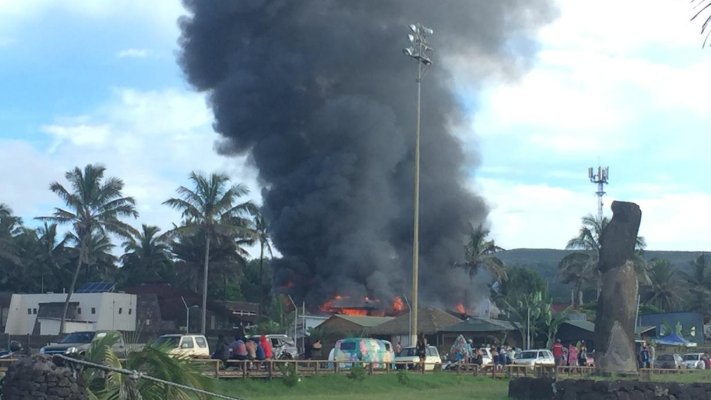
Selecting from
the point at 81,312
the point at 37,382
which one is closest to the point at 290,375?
the point at 37,382

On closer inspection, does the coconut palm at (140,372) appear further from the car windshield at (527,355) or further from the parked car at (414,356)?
the car windshield at (527,355)

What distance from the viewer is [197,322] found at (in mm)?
68312

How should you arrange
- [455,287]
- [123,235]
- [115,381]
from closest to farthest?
1. [115,381]
2. [123,235]
3. [455,287]

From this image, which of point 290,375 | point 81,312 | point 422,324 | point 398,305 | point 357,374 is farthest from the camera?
point 398,305

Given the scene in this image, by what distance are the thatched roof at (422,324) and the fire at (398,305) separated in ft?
43.7

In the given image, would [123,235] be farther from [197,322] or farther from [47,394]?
[47,394]

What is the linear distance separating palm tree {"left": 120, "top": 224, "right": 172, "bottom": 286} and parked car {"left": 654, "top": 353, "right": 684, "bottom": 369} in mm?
40804

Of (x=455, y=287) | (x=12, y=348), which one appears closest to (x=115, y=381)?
(x=12, y=348)

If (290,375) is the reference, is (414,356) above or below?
above

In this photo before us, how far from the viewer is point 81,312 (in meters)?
65.4

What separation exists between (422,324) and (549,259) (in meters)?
107

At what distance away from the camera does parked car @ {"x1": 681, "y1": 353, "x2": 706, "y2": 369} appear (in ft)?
168

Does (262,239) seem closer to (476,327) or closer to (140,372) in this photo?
(476,327)

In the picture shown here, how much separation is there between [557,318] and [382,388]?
3308 cm
